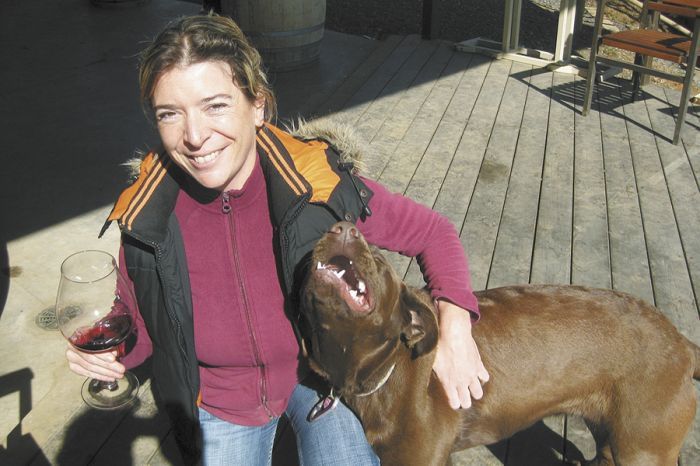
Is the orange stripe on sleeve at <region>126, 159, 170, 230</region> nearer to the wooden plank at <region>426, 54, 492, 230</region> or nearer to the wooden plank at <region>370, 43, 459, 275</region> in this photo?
the wooden plank at <region>370, 43, 459, 275</region>

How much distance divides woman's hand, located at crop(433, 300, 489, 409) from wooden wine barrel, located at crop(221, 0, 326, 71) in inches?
192

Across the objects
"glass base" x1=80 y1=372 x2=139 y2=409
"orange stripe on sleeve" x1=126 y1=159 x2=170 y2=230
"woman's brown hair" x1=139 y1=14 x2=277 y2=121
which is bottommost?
"glass base" x1=80 y1=372 x2=139 y2=409

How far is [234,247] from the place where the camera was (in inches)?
81.3

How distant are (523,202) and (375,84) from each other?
2367 mm

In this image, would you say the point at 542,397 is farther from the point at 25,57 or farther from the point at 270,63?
the point at 25,57

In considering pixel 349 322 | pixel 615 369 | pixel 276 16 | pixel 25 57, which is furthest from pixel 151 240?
pixel 25 57

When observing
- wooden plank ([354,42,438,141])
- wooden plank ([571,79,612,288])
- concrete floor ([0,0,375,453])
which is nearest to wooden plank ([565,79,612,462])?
wooden plank ([571,79,612,288])

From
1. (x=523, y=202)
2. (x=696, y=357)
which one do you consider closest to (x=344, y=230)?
(x=696, y=357)

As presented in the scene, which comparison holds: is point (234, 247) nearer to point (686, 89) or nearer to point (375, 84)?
point (375, 84)

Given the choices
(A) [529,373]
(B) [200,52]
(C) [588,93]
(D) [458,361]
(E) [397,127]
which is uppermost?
(B) [200,52]

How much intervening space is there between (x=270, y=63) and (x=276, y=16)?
47cm

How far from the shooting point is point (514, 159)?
195 inches

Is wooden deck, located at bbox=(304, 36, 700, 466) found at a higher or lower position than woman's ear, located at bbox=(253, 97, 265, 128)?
lower

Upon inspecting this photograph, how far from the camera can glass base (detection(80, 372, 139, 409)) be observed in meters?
2.21
